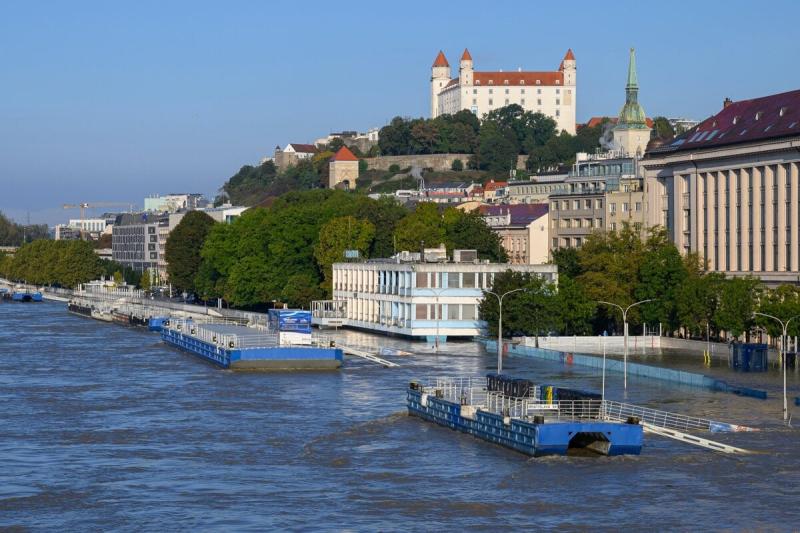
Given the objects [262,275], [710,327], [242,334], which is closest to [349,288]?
[262,275]

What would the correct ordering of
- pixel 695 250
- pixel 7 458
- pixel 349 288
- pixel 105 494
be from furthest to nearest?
pixel 349 288 → pixel 695 250 → pixel 7 458 → pixel 105 494

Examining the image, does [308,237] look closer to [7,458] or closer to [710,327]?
[710,327]

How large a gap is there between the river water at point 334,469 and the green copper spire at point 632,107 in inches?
4211

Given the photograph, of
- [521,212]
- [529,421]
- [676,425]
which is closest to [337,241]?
[521,212]

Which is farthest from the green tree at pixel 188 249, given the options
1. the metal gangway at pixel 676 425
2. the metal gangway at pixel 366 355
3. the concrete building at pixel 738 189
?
the metal gangway at pixel 676 425

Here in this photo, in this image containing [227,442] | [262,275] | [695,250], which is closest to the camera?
[227,442]

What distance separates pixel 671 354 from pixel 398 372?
71.0 feet

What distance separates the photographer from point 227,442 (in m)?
61.0

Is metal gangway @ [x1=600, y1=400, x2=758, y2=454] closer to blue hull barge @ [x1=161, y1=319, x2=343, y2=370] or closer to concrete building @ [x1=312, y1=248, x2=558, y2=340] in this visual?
blue hull barge @ [x1=161, y1=319, x2=343, y2=370]

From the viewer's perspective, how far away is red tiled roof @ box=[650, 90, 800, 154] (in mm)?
111675

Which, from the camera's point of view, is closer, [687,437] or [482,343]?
[687,437]

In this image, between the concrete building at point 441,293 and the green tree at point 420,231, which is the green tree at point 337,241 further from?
the concrete building at point 441,293

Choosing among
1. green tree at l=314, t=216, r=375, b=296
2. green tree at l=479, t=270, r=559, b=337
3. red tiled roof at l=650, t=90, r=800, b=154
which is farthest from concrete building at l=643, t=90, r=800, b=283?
green tree at l=314, t=216, r=375, b=296

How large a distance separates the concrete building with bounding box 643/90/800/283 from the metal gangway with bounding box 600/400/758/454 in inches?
1699
